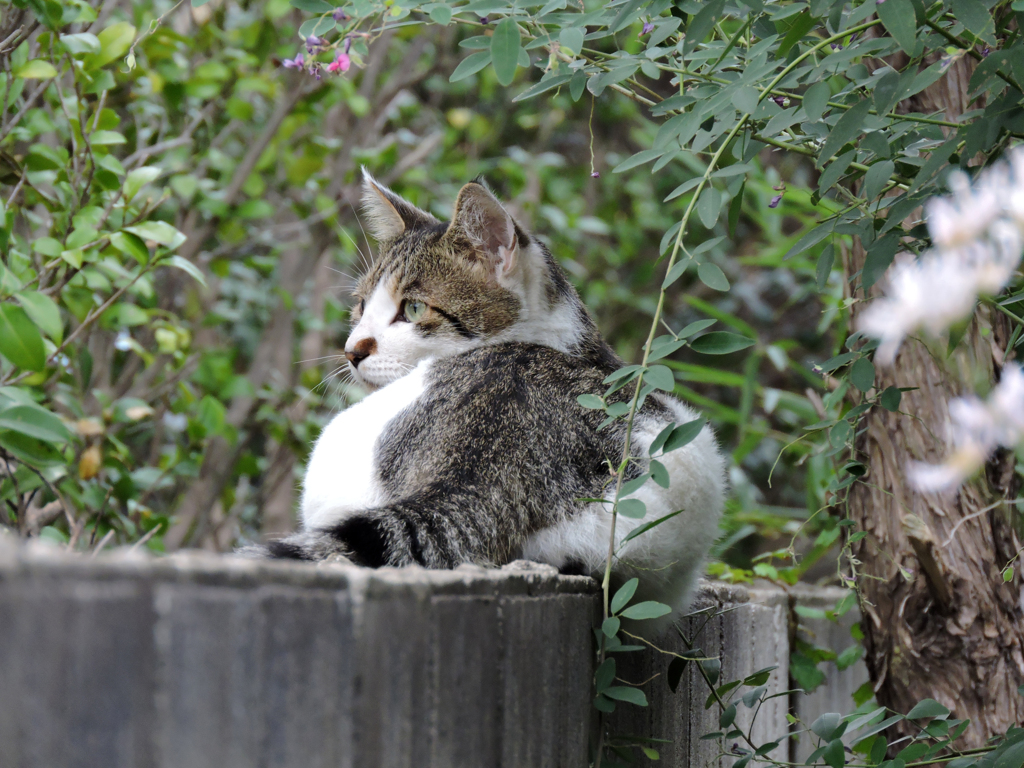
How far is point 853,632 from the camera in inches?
72.0

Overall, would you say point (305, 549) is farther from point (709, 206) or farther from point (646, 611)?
point (709, 206)

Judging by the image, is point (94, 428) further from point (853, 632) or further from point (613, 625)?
point (853, 632)

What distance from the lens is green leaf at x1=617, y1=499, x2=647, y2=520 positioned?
96 centimetres

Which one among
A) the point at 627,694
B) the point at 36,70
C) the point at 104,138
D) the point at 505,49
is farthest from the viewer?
the point at 104,138

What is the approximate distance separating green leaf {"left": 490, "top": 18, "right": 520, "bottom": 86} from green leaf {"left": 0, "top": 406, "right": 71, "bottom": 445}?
0.64 metres

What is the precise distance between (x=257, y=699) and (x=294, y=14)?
2786 millimetres

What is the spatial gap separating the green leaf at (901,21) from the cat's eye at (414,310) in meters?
0.97

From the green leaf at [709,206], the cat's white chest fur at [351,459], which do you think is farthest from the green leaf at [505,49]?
the cat's white chest fur at [351,459]

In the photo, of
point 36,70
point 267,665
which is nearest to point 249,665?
point 267,665

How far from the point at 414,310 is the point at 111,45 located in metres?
0.71

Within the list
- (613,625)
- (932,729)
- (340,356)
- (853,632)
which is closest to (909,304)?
(613,625)

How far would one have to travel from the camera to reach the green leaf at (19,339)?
106 centimetres

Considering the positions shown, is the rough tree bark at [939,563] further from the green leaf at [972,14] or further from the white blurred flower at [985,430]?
the white blurred flower at [985,430]

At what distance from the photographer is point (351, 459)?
4.18 feet
